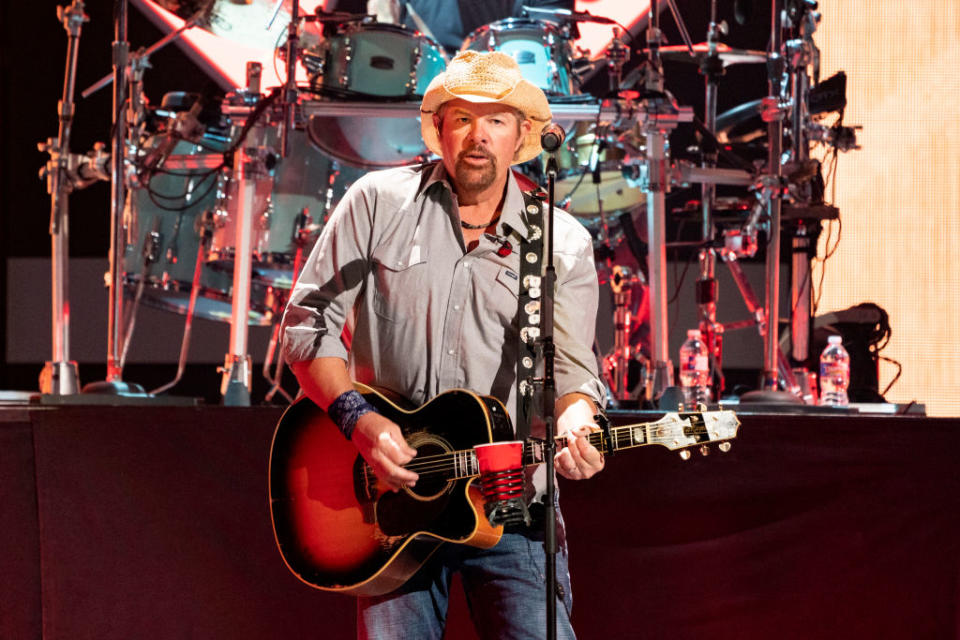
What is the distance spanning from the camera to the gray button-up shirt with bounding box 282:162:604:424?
8.72 feet

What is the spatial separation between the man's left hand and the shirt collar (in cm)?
54

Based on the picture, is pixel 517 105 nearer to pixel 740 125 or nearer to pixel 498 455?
pixel 498 455

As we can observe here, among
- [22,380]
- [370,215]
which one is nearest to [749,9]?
[370,215]

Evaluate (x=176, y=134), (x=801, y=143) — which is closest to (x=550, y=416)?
(x=801, y=143)

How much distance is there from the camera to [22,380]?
8.38 m

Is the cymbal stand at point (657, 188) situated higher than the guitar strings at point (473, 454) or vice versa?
the cymbal stand at point (657, 188)

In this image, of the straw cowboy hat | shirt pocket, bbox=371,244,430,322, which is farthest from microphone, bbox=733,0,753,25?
shirt pocket, bbox=371,244,430,322

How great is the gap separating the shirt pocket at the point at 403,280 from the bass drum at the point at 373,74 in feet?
9.80

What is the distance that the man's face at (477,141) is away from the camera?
269cm

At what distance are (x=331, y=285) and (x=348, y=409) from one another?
335 mm

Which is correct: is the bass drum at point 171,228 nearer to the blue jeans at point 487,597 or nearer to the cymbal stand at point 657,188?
the cymbal stand at point 657,188

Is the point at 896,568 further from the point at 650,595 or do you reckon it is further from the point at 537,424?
the point at 537,424

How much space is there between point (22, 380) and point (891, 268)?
6733 mm

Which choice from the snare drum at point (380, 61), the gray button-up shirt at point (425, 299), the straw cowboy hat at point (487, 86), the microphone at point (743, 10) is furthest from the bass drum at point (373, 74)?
the gray button-up shirt at point (425, 299)
